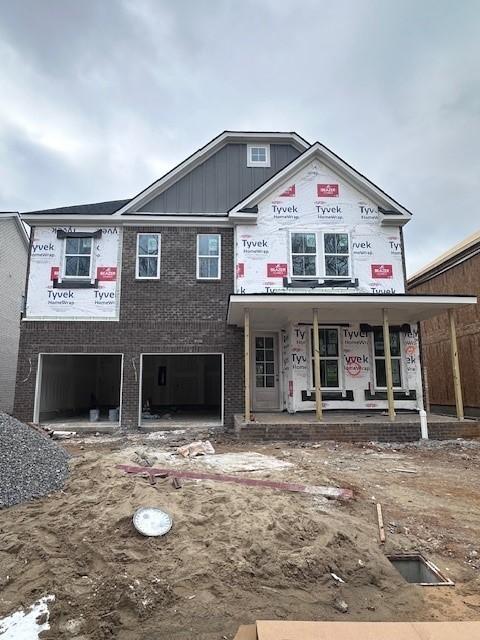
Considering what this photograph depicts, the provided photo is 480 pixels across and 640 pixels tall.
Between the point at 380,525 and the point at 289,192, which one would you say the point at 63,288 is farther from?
the point at 380,525

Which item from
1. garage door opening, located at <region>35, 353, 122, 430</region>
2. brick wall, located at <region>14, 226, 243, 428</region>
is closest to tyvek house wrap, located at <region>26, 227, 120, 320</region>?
brick wall, located at <region>14, 226, 243, 428</region>

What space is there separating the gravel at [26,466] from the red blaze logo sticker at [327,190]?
1053 cm

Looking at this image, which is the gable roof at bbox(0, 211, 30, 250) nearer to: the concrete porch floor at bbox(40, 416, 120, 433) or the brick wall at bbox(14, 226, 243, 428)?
the brick wall at bbox(14, 226, 243, 428)

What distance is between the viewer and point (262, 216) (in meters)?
13.5

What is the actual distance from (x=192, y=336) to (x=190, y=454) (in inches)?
204

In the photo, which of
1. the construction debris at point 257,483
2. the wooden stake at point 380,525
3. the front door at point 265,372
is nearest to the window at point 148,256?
the front door at point 265,372

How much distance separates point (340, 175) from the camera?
13789 millimetres

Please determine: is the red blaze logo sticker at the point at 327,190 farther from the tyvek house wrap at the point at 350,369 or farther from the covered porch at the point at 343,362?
the tyvek house wrap at the point at 350,369

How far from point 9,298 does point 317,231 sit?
515 inches

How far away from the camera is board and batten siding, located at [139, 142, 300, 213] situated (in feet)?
47.1

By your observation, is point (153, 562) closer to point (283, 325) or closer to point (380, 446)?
point (380, 446)

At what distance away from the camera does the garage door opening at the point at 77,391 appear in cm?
1345

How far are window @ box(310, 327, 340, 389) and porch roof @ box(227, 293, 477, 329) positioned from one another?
368 millimetres

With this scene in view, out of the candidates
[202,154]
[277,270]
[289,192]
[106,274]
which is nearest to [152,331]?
[106,274]
